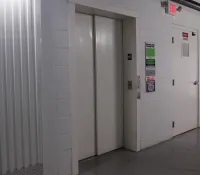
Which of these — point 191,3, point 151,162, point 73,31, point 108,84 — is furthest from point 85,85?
point 191,3

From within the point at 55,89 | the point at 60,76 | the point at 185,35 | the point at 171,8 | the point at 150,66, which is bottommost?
the point at 55,89

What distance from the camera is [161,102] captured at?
410 centimetres

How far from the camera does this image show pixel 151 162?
129 inches

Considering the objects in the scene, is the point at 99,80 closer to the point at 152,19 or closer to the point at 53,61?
the point at 53,61

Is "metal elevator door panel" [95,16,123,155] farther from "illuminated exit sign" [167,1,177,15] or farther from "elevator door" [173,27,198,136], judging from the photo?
"elevator door" [173,27,198,136]

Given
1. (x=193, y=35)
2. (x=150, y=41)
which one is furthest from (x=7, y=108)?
(x=193, y=35)

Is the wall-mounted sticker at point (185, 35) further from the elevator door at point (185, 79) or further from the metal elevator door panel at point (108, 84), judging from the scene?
the metal elevator door panel at point (108, 84)

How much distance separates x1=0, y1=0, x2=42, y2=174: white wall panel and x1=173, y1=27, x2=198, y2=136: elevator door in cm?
291

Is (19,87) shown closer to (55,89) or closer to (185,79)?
(55,89)

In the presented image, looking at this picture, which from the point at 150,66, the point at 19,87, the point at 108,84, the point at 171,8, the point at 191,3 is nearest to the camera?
the point at 19,87

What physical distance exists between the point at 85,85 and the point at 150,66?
1186 millimetres

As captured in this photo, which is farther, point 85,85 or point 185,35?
point 185,35

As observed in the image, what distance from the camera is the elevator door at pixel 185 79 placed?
4543 millimetres

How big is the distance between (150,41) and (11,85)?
237cm
